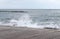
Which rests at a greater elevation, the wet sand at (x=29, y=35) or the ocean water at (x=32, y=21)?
the wet sand at (x=29, y=35)

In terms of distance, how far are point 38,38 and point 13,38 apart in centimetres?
131

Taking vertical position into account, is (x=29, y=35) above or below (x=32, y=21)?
above

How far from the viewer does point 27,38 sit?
8977 mm

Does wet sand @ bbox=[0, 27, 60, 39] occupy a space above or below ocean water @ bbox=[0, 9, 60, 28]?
above

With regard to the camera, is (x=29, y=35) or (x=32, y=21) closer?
(x=29, y=35)

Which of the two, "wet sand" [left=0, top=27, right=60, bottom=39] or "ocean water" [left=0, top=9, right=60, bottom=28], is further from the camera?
"ocean water" [left=0, top=9, right=60, bottom=28]

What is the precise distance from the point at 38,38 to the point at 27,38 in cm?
58

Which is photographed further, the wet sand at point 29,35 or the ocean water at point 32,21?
the ocean water at point 32,21

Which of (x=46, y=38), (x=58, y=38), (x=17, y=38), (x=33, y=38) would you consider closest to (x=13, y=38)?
(x=17, y=38)

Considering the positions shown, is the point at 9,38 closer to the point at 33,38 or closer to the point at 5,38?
the point at 5,38

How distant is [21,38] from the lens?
8914 mm

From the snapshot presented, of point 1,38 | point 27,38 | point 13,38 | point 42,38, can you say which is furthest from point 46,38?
point 1,38

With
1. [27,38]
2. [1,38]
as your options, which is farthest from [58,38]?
[1,38]

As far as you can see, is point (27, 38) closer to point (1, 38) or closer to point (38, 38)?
point (38, 38)
